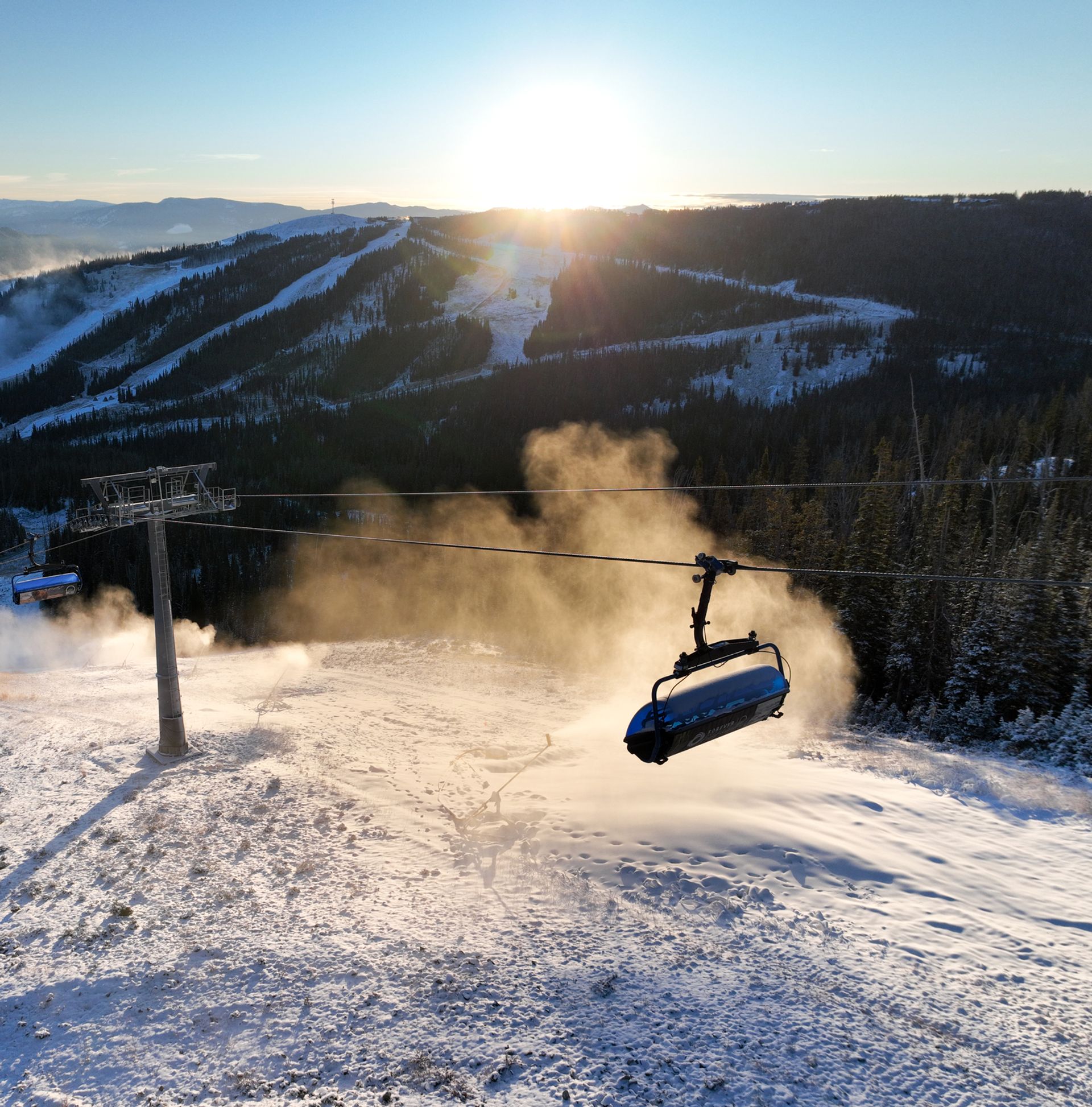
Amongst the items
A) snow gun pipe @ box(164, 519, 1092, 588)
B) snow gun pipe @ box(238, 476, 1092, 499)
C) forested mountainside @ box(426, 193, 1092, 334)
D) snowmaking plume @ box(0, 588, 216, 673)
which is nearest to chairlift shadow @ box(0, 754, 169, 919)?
snow gun pipe @ box(164, 519, 1092, 588)

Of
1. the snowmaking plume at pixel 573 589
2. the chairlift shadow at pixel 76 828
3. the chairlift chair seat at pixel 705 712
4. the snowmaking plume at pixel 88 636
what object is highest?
the chairlift chair seat at pixel 705 712

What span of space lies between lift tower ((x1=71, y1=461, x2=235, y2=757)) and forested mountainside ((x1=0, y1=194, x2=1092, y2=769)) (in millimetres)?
19615

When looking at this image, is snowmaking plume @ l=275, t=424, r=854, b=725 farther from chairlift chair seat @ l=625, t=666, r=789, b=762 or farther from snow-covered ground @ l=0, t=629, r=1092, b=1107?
chairlift chair seat @ l=625, t=666, r=789, b=762

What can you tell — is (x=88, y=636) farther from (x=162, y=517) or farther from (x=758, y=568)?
(x=758, y=568)

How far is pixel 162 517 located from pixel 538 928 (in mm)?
13111

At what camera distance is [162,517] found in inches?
680

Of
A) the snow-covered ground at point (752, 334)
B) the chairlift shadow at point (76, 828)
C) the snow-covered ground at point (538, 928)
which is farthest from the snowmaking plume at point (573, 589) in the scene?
the snow-covered ground at point (752, 334)

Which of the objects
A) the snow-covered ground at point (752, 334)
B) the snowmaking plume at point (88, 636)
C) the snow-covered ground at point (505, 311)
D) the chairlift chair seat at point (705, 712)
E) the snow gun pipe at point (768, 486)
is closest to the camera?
the chairlift chair seat at point (705, 712)

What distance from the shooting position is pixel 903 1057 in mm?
9078

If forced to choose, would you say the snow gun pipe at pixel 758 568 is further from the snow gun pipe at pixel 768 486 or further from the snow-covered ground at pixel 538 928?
the snow-covered ground at pixel 538 928

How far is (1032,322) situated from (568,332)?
4004 inches

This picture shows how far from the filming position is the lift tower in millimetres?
16531

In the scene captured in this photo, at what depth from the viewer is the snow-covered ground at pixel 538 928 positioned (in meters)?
8.98

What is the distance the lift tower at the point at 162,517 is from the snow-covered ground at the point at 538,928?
131 cm
